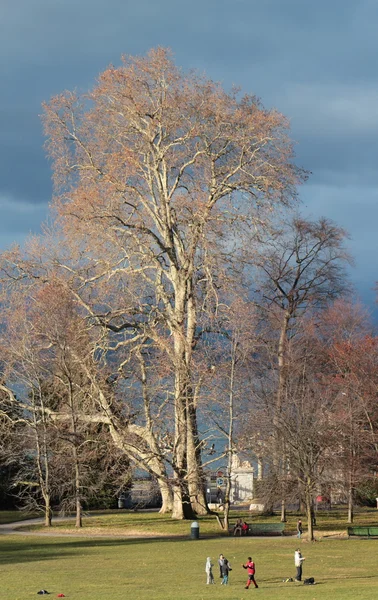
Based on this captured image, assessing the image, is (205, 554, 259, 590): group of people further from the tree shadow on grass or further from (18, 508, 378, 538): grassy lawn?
(18, 508, 378, 538): grassy lawn

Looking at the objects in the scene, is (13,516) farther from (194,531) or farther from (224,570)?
(224,570)

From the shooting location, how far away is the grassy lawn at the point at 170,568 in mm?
20625

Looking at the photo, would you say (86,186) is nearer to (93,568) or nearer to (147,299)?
(147,299)

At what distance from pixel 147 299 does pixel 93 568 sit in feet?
73.6

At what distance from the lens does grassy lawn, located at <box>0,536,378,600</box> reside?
20625mm

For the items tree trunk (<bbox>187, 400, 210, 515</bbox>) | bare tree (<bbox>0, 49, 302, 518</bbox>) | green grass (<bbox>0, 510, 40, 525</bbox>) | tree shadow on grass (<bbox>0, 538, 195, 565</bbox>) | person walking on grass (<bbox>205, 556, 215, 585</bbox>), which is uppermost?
bare tree (<bbox>0, 49, 302, 518</bbox>)

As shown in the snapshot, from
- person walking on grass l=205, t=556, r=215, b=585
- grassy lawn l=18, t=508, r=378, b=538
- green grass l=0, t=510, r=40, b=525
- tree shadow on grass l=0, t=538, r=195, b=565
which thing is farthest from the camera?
green grass l=0, t=510, r=40, b=525

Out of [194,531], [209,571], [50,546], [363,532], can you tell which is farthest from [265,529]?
[209,571]

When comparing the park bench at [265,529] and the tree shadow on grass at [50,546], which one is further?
the park bench at [265,529]

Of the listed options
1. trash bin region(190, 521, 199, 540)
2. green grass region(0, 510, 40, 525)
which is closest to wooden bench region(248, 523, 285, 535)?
trash bin region(190, 521, 199, 540)

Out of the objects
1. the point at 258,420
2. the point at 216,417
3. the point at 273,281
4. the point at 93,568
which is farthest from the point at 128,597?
the point at 273,281

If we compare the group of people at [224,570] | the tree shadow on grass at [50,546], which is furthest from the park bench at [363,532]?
the group of people at [224,570]

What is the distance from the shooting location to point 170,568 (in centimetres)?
2653

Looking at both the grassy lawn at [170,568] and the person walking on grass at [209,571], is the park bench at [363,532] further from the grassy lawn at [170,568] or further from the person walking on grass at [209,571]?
the person walking on grass at [209,571]
